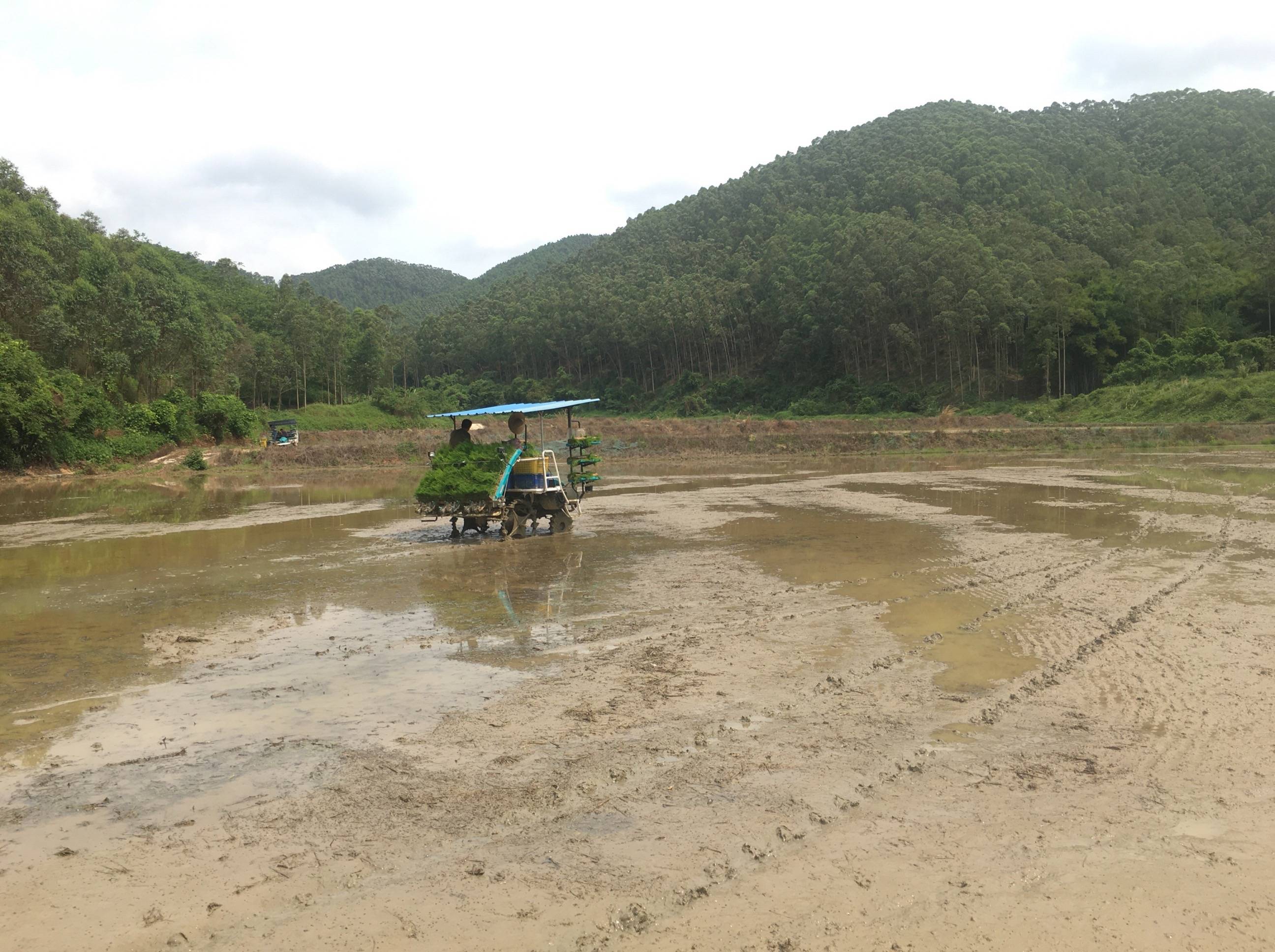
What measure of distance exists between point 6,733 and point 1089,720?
855 cm

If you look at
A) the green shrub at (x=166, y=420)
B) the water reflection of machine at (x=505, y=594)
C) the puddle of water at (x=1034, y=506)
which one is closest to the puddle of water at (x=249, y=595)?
the water reflection of machine at (x=505, y=594)

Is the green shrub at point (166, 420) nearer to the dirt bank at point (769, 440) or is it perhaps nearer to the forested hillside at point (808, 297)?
the forested hillside at point (808, 297)

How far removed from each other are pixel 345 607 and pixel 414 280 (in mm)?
190741

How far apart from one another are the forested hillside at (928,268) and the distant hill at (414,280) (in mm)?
37332

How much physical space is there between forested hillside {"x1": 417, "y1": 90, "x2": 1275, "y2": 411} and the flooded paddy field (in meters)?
59.6

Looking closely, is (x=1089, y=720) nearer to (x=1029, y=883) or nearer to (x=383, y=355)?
(x=1029, y=883)

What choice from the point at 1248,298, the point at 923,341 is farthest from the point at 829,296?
the point at 1248,298

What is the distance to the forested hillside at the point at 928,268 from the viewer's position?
65938 mm

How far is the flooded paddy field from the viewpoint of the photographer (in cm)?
397

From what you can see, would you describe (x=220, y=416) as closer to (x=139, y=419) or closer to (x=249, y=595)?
(x=139, y=419)

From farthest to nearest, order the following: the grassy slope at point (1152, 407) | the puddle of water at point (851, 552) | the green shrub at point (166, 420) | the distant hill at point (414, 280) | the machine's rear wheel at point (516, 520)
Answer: the distant hill at point (414, 280) → the green shrub at point (166, 420) → the grassy slope at point (1152, 407) → the machine's rear wheel at point (516, 520) → the puddle of water at point (851, 552)

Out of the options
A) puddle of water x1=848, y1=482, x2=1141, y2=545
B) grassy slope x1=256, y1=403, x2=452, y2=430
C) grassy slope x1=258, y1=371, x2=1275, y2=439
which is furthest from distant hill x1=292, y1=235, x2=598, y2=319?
puddle of water x1=848, y1=482, x2=1141, y2=545

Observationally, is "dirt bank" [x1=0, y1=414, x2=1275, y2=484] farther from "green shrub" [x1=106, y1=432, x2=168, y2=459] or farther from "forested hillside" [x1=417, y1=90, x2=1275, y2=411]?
"forested hillside" [x1=417, y1=90, x2=1275, y2=411]

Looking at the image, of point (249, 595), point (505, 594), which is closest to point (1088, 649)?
point (505, 594)
